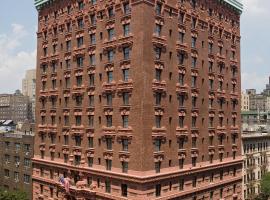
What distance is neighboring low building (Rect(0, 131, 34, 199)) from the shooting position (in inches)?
2936

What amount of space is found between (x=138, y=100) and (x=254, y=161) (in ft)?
143

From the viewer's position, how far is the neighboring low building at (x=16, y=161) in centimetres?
7456

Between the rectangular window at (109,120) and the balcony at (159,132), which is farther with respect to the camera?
the rectangular window at (109,120)

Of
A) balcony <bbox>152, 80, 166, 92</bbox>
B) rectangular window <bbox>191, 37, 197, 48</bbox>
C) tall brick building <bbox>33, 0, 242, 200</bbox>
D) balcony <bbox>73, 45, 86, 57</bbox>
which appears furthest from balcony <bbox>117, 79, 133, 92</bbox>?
rectangular window <bbox>191, 37, 197, 48</bbox>

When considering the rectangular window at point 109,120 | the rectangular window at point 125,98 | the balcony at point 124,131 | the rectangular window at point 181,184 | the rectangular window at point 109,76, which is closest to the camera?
the balcony at point 124,131

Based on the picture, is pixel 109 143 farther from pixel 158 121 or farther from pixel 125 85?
pixel 125 85

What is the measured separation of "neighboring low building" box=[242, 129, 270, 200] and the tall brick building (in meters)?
8.91

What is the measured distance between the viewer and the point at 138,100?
4638 cm

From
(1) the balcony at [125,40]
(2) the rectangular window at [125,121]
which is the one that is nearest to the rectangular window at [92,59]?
(1) the balcony at [125,40]

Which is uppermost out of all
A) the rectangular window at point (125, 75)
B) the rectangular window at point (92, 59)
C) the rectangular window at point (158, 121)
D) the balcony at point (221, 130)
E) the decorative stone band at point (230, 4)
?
the decorative stone band at point (230, 4)

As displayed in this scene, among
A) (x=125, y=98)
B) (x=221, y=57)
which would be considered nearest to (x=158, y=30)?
(x=125, y=98)

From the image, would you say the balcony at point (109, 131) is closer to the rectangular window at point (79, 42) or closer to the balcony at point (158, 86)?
the balcony at point (158, 86)

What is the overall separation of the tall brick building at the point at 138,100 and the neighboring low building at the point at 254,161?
8.91 m

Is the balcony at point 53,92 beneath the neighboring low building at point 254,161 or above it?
above
